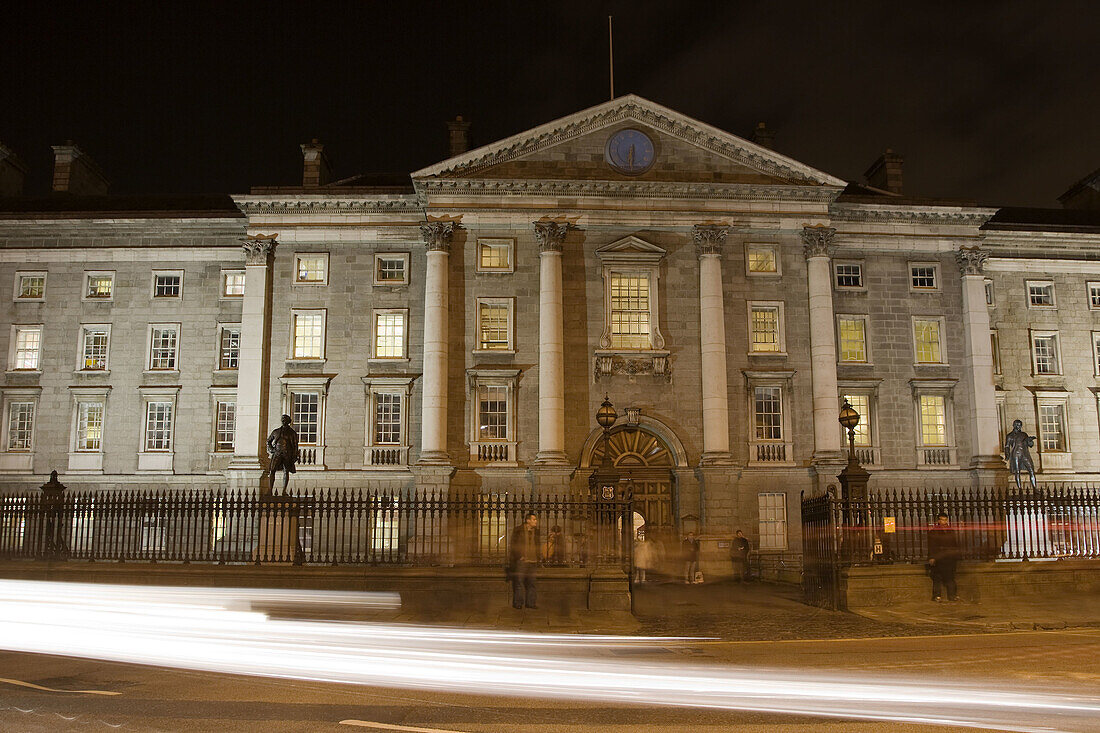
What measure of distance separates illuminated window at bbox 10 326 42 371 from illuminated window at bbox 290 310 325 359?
36.7 ft

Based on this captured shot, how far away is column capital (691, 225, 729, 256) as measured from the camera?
119ft

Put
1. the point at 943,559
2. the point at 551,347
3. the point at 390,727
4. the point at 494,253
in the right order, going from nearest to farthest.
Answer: the point at 390,727 < the point at 943,559 < the point at 551,347 < the point at 494,253

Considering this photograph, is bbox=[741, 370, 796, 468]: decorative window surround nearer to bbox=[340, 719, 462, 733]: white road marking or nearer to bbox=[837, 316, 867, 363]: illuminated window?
bbox=[837, 316, 867, 363]: illuminated window

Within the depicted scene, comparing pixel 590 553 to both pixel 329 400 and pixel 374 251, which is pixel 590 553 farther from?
pixel 374 251

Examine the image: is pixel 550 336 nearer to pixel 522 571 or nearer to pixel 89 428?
pixel 522 571

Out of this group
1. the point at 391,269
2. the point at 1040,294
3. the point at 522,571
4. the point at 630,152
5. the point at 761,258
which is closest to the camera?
the point at 522,571

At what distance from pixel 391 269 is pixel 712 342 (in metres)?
13.4

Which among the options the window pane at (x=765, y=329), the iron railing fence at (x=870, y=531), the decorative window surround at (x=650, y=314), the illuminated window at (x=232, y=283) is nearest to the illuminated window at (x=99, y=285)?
the illuminated window at (x=232, y=283)

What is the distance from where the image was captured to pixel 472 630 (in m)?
15.9

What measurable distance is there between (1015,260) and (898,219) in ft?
20.0

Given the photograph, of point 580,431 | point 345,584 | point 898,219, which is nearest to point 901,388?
point 898,219

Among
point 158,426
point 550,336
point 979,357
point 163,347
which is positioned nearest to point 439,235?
point 550,336

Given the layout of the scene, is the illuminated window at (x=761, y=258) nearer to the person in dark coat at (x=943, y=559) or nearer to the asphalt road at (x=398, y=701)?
the person in dark coat at (x=943, y=559)

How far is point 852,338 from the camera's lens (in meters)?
37.7
